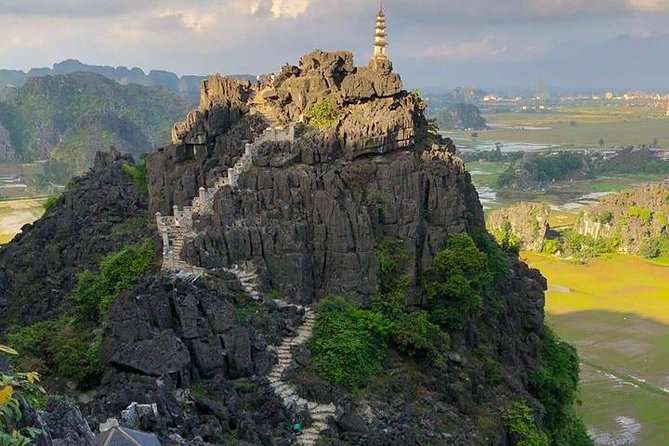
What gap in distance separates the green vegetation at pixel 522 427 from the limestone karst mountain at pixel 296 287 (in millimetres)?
67

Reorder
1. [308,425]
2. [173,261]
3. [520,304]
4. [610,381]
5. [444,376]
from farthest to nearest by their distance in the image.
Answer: [610,381]
[520,304]
[173,261]
[444,376]
[308,425]

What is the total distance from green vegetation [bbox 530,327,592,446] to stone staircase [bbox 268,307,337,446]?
42.3 feet

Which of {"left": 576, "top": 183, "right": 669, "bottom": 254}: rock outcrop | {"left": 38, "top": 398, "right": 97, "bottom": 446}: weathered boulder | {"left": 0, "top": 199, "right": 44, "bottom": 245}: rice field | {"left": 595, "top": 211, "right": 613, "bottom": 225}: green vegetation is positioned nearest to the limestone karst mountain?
{"left": 38, "top": 398, "right": 97, "bottom": 446}: weathered boulder

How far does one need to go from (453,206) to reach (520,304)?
294 inches

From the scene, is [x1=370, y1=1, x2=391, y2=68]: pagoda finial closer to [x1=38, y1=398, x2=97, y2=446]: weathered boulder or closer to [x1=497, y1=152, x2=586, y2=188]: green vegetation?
[x1=38, y1=398, x2=97, y2=446]: weathered boulder

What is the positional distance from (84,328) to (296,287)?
9.16 meters

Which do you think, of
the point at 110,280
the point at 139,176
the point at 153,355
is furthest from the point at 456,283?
the point at 139,176

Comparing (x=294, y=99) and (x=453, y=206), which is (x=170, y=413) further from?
(x=294, y=99)

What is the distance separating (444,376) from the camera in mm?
29234

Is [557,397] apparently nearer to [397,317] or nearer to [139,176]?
[397,317]

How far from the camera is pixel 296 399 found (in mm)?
25469

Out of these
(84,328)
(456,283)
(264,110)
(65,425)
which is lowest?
(84,328)

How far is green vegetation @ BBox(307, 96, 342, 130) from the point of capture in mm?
37250

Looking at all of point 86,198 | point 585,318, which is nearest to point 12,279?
point 86,198
